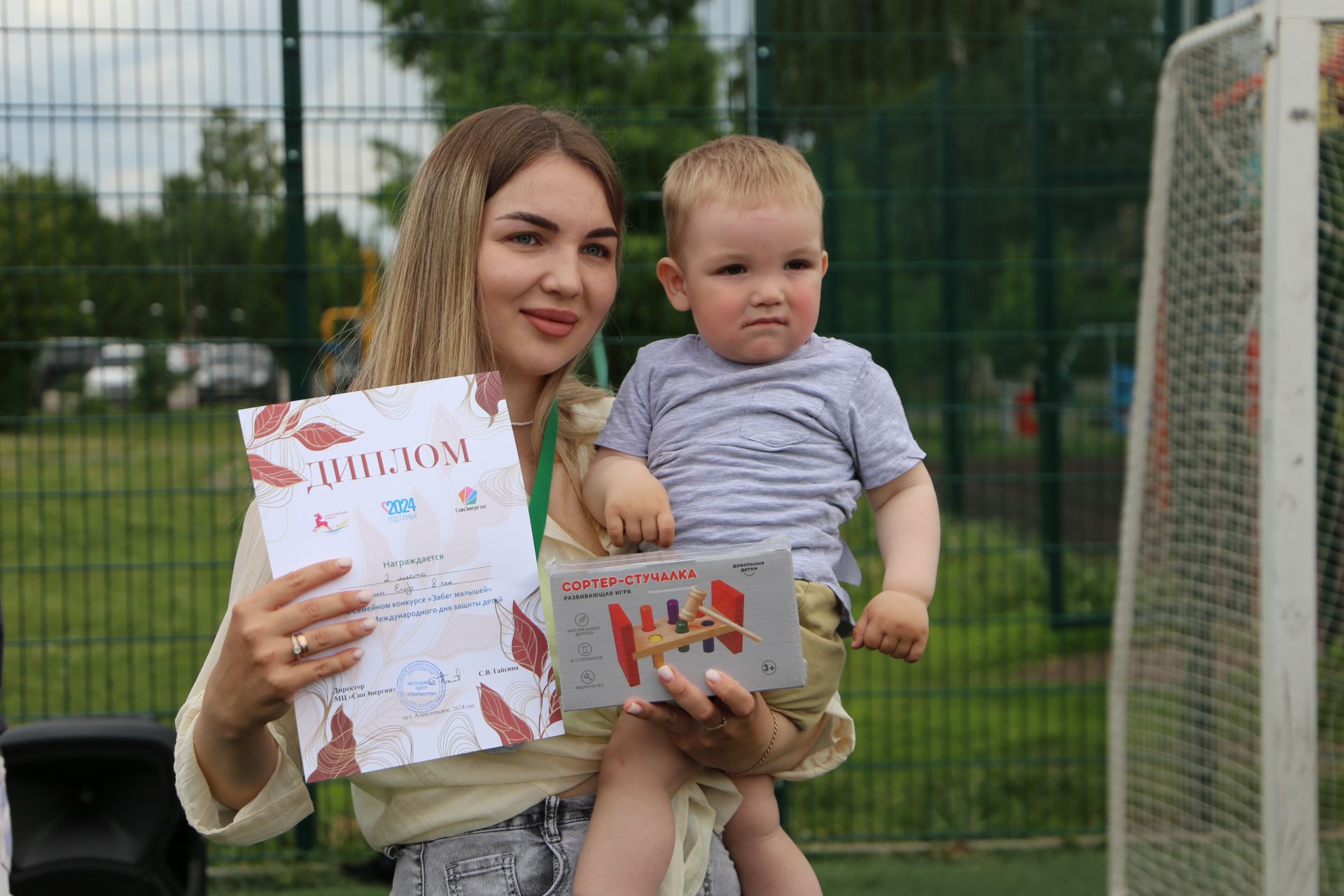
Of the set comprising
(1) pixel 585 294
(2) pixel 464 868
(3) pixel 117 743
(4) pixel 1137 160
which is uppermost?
(4) pixel 1137 160

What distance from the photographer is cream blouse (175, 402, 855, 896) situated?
5.76ft

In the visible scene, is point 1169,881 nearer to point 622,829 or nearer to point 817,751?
point 817,751

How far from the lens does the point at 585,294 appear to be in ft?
6.18

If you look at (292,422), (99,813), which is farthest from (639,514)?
(99,813)

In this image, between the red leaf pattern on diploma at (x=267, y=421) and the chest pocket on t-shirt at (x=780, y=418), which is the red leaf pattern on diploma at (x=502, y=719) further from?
the chest pocket on t-shirt at (x=780, y=418)

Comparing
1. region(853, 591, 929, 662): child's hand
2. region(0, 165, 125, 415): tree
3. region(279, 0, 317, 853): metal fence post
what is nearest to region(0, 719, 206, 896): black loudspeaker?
region(279, 0, 317, 853): metal fence post

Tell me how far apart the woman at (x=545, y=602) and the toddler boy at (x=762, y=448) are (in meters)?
0.07

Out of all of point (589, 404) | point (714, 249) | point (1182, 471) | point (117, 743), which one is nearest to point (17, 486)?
point (117, 743)

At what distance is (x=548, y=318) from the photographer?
73.7 inches

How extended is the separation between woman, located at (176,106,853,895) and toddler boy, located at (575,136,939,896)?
0.07m

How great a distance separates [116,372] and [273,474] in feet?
10.4

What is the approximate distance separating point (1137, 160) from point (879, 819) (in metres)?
2.92

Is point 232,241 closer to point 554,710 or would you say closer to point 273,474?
point 273,474

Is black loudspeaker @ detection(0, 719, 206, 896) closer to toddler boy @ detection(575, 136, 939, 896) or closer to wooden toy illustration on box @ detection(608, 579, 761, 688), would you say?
toddler boy @ detection(575, 136, 939, 896)
